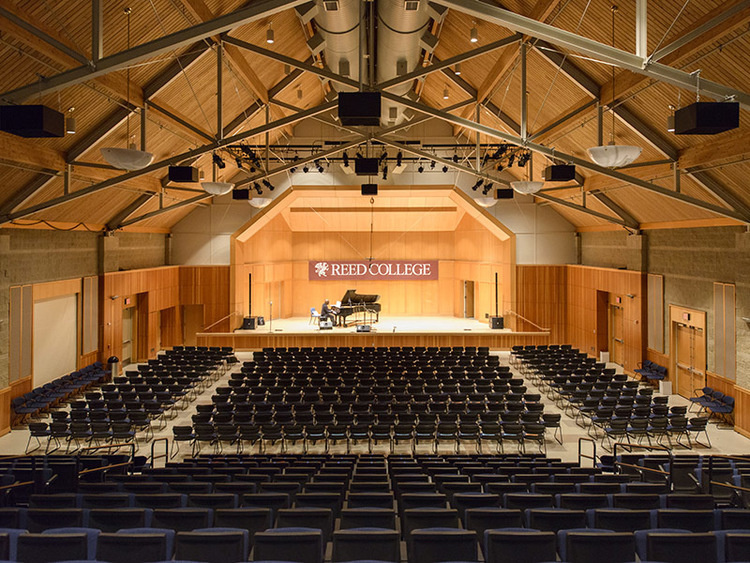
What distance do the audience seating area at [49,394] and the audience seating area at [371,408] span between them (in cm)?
452

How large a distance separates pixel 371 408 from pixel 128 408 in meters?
5.74

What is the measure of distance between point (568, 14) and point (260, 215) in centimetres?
1690

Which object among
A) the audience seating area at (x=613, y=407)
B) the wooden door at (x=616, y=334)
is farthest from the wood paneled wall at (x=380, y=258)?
the audience seating area at (x=613, y=407)

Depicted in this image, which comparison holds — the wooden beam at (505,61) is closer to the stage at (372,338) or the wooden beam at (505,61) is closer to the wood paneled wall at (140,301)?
the stage at (372,338)

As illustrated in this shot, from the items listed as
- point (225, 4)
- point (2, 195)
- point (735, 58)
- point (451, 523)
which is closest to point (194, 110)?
point (225, 4)

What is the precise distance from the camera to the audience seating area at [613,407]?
1238 centimetres

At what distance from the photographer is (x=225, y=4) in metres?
12.5

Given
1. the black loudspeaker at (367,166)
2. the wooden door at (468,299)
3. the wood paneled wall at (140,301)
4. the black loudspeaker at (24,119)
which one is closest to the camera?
the black loudspeaker at (24,119)

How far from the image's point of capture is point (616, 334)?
22.9 meters

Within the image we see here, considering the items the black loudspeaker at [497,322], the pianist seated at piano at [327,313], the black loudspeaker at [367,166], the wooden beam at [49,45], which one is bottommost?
the black loudspeaker at [497,322]

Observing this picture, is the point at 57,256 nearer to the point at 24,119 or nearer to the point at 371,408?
the point at 24,119

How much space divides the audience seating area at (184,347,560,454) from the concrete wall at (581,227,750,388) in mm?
5483

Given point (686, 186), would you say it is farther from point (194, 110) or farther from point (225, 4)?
point (194, 110)

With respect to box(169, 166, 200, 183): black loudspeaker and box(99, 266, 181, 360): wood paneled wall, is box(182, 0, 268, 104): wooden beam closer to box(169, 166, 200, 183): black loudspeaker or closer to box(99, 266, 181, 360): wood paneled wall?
box(169, 166, 200, 183): black loudspeaker
